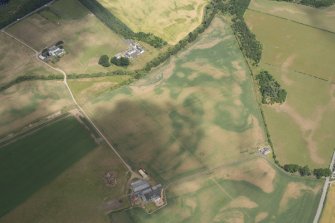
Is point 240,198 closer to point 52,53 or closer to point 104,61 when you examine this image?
point 104,61

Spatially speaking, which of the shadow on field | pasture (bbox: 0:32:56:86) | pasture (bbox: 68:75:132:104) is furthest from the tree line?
the shadow on field

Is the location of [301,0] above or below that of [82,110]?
above

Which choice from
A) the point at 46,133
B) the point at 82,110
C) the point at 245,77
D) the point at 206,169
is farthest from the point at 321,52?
the point at 46,133

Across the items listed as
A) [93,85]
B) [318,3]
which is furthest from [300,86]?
[93,85]

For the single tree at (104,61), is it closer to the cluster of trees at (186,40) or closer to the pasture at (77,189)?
the cluster of trees at (186,40)

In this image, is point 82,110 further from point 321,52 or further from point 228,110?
point 321,52

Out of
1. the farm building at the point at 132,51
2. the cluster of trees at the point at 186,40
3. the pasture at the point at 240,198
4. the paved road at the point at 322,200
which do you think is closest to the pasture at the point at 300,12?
the cluster of trees at the point at 186,40
